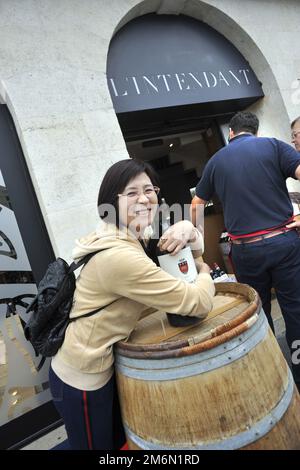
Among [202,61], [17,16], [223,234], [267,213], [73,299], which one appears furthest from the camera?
[223,234]

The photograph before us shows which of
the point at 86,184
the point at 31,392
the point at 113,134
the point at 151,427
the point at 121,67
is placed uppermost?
the point at 121,67

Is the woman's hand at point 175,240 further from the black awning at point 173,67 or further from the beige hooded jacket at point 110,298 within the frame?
the black awning at point 173,67

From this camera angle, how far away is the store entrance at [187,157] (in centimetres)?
476

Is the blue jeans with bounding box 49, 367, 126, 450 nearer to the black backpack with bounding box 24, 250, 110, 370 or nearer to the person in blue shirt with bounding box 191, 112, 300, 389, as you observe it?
the black backpack with bounding box 24, 250, 110, 370

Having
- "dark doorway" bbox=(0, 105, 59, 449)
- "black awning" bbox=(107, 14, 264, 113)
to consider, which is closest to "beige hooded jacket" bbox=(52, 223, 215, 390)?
"dark doorway" bbox=(0, 105, 59, 449)

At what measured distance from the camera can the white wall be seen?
283cm

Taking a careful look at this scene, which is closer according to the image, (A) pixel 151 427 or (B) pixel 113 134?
(A) pixel 151 427

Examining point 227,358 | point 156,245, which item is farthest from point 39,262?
point 227,358

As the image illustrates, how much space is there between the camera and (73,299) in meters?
1.45

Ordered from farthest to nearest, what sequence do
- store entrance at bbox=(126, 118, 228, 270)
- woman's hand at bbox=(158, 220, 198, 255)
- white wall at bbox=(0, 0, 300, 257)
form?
1. store entrance at bbox=(126, 118, 228, 270)
2. white wall at bbox=(0, 0, 300, 257)
3. woman's hand at bbox=(158, 220, 198, 255)

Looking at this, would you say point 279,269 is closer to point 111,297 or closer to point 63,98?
point 111,297

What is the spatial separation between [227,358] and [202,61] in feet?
13.5

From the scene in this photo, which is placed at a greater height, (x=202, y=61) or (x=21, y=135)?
(x=202, y=61)

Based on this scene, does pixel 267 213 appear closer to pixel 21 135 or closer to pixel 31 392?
pixel 21 135
